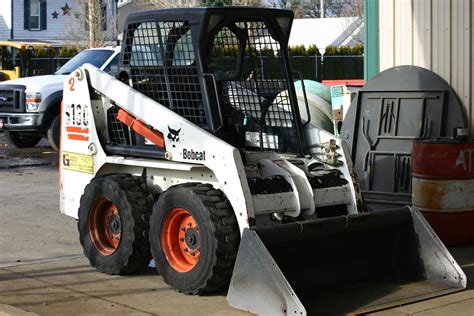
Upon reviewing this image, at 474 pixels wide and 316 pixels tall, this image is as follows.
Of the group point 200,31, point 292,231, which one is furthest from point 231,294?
point 200,31

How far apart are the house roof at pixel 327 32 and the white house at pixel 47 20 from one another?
386 inches

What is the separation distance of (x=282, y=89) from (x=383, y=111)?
2559 mm

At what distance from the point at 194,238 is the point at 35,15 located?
42.7 metres

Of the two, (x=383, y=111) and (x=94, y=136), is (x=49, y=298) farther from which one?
(x=383, y=111)

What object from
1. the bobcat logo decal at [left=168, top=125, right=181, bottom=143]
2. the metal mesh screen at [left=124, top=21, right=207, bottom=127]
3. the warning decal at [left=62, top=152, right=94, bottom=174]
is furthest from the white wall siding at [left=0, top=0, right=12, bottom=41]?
the bobcat logo decal at [left=168, top=125, right=181, bottom=143]

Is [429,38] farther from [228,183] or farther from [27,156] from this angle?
[27,156]

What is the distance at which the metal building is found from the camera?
1046 centimetres

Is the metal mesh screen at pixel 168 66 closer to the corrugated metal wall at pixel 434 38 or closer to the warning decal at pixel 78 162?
the warning decal at pixel 78 162

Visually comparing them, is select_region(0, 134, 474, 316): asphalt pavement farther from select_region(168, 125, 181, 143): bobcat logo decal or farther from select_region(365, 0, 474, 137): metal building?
select_region(365, 0, 474, 137): metal building

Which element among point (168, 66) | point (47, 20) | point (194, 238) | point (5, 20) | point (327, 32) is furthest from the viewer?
point (47, 20)

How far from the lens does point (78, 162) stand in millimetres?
9109

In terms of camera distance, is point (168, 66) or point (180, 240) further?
point (168, 66)

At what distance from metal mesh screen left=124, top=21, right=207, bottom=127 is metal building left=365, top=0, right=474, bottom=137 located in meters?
3.71

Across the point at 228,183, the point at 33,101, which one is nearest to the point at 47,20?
the point at 33,101
